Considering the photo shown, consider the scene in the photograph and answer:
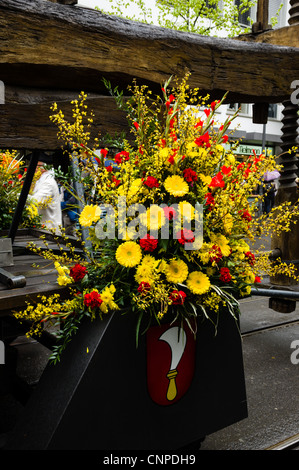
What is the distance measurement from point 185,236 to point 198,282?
0.21m

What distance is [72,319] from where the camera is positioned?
203cm

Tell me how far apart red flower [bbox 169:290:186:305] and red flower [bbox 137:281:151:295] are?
4.5 inches

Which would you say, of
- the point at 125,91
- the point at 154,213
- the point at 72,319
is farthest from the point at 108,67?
the point at 72,319

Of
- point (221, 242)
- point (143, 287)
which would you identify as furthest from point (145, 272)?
point (221, 242)

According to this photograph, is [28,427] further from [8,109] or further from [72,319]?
[8,109]

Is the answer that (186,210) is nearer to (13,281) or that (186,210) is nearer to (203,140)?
(203,140)

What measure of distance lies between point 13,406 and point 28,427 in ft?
5.46

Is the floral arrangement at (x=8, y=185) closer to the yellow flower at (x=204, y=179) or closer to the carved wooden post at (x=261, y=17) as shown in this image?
the yellow flower at (x=204, y=179)

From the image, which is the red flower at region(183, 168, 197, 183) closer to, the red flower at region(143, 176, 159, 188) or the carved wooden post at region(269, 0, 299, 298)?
the red flower at region(143, 176, 159, 188)

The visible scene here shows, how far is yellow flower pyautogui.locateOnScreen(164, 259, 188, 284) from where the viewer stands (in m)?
2.00

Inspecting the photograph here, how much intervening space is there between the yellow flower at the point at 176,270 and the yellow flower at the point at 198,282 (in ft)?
0.12

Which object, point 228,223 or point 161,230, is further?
point 228,223

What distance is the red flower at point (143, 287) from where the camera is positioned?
1.92 meters

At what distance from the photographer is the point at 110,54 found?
8.19ft
